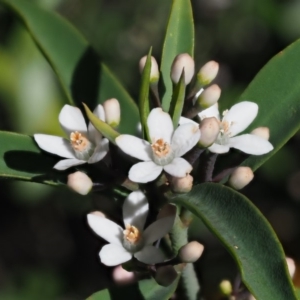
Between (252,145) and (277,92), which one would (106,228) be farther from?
(277,92)

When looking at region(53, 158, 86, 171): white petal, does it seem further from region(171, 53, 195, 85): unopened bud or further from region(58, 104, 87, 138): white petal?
region(171, 53, 195, 85): unopened bud

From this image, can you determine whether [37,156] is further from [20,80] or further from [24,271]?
[24,271]

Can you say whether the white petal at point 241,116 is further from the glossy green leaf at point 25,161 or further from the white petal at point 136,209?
the glossy green leaf at point 25,161

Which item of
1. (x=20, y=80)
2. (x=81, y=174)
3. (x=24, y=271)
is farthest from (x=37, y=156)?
(x=24, y=271)

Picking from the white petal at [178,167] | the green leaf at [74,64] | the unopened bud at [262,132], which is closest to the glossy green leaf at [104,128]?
the white petal at [178,167]

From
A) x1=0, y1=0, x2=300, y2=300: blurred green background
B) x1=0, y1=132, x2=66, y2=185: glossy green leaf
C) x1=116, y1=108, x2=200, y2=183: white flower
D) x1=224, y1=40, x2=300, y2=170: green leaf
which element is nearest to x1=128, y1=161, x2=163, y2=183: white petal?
x1=116, y1=108, x2=200, y2=183: white flower

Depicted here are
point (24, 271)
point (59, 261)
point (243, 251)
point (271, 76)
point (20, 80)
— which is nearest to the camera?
point (243, 251)

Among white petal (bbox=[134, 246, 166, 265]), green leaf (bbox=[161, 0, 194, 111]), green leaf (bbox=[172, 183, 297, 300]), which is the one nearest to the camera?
green leaf (bbox=[172, 183, 297, 300])
